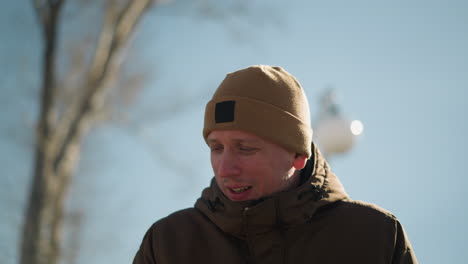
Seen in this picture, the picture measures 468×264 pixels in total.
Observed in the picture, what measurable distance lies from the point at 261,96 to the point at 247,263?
610 mm

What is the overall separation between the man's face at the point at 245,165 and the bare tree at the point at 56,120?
16.0 feet

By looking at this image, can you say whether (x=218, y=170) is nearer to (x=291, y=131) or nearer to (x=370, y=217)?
(x=291, y=131)

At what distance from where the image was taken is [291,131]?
1971 millimetres

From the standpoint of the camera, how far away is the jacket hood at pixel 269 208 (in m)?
1.85

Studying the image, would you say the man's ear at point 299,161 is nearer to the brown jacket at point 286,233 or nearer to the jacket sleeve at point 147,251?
the brown jacket at point 286,233

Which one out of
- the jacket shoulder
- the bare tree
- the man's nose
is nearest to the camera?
the man's nose

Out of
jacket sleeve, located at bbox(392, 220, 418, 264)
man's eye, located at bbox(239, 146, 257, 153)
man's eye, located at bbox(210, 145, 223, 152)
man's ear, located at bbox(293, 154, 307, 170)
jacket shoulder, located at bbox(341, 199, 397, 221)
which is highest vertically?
man's eye, located at bbox(210, 145, 223, 152)

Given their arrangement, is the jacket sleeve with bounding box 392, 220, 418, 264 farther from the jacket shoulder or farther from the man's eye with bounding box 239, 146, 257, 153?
the man's eye with bounding box 239, 146, 257, 153

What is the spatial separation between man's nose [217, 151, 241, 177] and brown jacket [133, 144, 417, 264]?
12 cm

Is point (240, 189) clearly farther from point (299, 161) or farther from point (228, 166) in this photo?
point (299, 161)

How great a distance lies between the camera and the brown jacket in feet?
6.06

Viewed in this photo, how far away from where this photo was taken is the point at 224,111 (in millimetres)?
1926

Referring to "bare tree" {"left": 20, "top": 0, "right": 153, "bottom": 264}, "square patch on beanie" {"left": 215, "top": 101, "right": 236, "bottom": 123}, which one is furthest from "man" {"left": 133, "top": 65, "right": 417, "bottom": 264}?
"bare tree" {"left": 20, "top": 0, "right": 153, "bottom": 264}

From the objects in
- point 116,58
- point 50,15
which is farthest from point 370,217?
point 116,58
